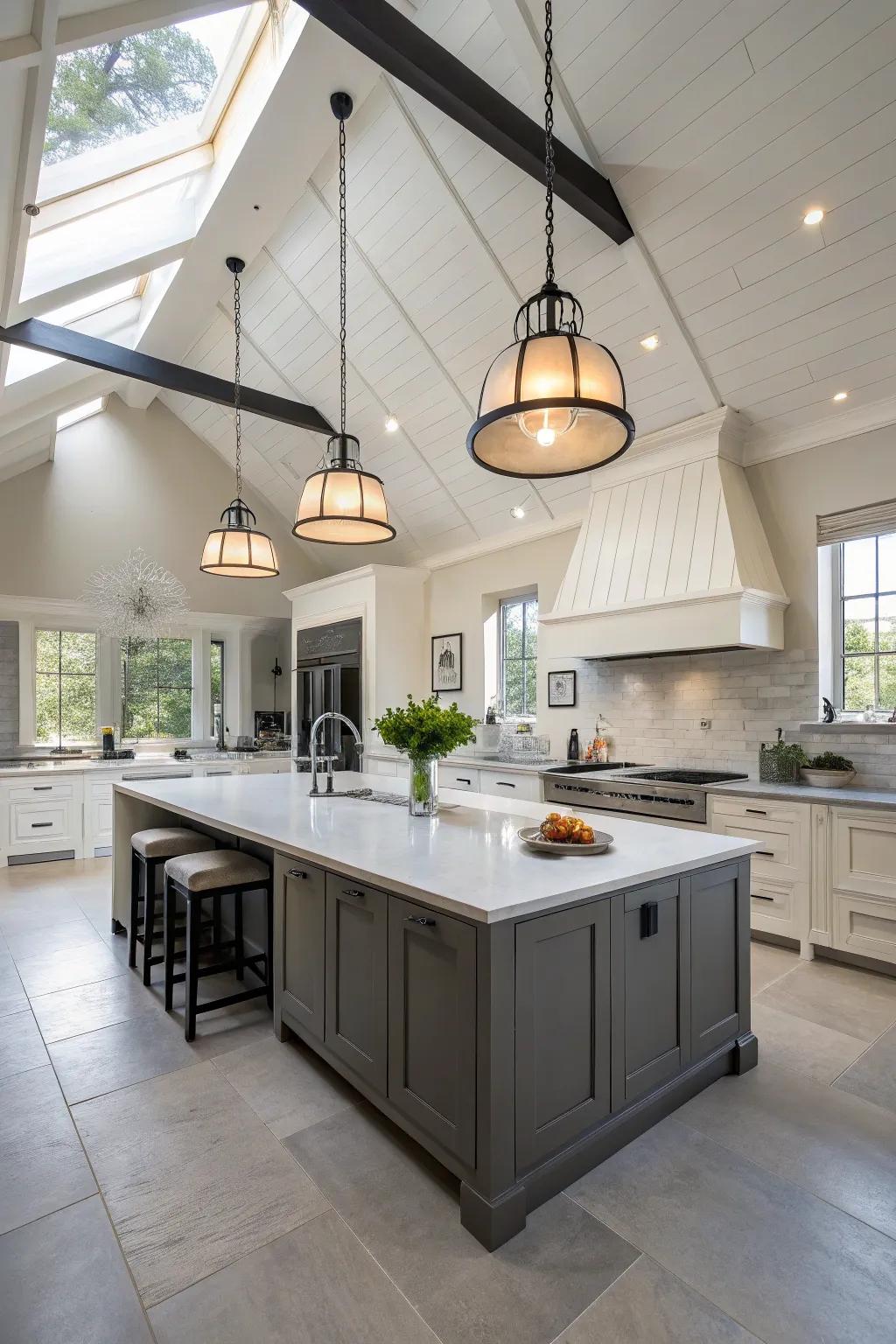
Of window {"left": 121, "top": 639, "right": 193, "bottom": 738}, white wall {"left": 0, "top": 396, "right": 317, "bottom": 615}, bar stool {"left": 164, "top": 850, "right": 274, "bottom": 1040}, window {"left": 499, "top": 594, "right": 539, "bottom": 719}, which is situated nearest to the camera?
bar stool {"left": 164, "top": 850, "right": 274, "bottom": 1040}

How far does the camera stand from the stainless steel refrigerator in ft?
21.9

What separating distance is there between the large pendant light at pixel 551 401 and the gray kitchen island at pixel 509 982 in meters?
1.24

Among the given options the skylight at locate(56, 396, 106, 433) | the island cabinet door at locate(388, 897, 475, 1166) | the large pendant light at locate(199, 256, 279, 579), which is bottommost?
the island cabinet door at locate(388, 897, 475, 1166)

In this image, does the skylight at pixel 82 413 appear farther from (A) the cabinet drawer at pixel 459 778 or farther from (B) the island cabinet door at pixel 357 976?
(B) the island cabinet door at pixel 357 976

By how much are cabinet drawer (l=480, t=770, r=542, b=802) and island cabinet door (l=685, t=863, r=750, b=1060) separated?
2.25 m

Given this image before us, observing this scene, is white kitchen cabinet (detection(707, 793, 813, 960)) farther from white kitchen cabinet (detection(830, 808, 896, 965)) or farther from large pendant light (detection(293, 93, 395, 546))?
large pendant light (detection(293, 93, 395, 546))

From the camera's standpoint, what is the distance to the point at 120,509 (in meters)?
6.75

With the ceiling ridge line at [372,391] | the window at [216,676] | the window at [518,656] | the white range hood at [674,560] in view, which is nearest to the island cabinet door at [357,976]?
the white range hood at [674,560]

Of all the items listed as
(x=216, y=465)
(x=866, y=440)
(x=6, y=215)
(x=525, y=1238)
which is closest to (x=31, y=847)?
(x=216, y=465)

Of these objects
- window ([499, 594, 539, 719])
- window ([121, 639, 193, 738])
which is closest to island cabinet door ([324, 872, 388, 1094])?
window ([499, 594, 539, 719])

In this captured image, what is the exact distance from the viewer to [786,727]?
404cm

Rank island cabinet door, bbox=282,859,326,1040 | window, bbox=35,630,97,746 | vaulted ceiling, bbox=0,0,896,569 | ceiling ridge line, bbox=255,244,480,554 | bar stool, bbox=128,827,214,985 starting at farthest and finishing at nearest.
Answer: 1. window, bbox=35,630,97,746
2. ceiling ridge line, bbox=255,244,480,554
3. bar stool, bbox=128,827,214,985
4. vaulted ceiling, bbox=0,0,896,569
5. island cabinet door, bbox=282,859,326,1040

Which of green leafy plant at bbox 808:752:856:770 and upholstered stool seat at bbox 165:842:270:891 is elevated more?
green leafy plant at bbox 808:752:856:770

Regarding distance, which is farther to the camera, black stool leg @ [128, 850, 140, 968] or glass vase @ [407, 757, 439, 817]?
black stool leg @ [128, 850, 140, 968]
